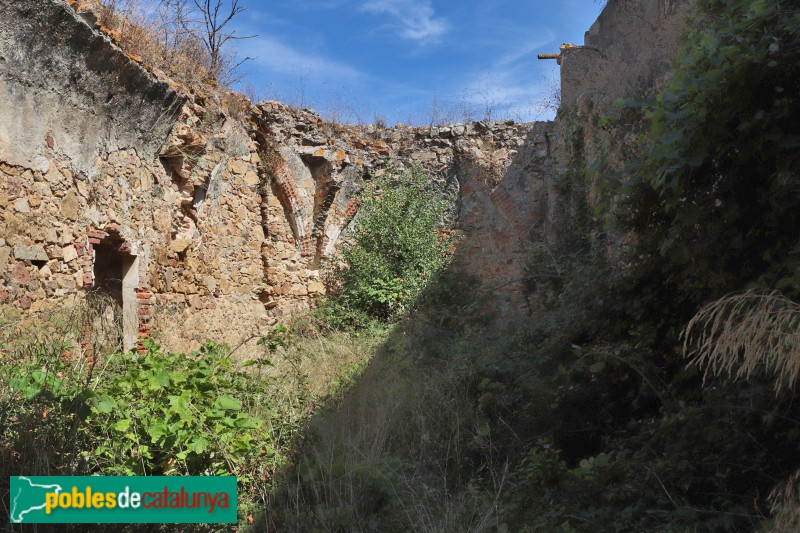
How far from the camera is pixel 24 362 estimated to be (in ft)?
15.7

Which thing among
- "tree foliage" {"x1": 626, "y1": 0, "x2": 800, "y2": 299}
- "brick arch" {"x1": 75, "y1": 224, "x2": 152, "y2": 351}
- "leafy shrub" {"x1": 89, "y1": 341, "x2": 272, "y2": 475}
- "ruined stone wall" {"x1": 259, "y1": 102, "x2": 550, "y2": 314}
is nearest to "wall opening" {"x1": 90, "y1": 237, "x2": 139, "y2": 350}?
"brick arch" {"x1": 75, "y1": 224, "x2": 152, "y2": 351}

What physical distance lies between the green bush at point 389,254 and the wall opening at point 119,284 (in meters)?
3.90

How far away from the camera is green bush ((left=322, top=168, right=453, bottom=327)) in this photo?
10.7m

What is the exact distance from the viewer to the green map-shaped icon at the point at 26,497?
3477mm

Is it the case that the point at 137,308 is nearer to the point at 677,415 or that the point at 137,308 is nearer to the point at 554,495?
the point at 554,495

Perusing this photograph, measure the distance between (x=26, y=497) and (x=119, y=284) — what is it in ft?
14.1

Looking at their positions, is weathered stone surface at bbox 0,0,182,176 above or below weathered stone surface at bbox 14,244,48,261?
above

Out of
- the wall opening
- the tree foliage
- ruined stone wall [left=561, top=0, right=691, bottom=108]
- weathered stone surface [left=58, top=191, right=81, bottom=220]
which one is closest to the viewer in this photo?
the tree foliage

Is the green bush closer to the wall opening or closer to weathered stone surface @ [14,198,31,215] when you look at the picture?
the wall opening

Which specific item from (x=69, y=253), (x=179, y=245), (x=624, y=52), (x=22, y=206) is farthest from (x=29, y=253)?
(x=624, y=52)

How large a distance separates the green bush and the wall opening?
3903 mm

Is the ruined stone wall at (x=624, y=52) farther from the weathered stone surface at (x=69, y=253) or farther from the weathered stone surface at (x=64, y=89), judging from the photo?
the weathered stone surface at (x=69, y=253)

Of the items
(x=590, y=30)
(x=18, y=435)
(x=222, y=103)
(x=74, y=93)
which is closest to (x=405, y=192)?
(x=222, y=103)

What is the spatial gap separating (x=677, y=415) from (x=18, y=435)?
3722 millimetres
